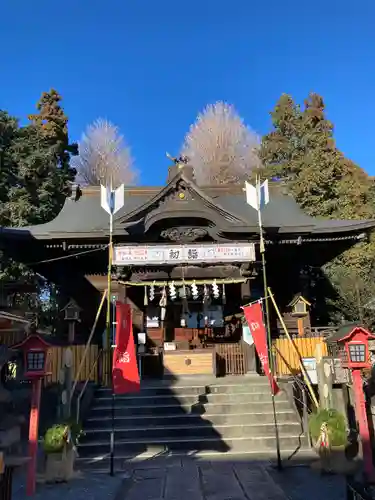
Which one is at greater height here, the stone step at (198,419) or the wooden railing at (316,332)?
the wooden railing at (316,332)

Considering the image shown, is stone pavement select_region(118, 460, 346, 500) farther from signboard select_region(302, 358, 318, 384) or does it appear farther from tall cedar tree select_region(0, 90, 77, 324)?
tall cedar tree select_region(0, 90, 77, 324)

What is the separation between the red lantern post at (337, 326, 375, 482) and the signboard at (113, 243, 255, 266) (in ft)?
19.9

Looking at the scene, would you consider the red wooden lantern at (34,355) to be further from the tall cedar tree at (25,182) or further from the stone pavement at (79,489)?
the tall cedar tree at (25,182)

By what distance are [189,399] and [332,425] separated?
4504 millimetres

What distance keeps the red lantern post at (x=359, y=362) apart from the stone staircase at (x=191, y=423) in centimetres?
220

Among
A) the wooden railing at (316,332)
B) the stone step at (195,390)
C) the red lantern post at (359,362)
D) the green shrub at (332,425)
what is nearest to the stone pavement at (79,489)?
the stone step at (195,390)

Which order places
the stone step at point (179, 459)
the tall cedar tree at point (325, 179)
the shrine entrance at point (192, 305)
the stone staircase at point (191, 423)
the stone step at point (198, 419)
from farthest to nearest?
the tall cedar tree at point (325, 179)
the shrine entrance at point (192, 305)
the stone step at point (198, 419)
the stone staircase at point (191, 423)
the stone step at point (179, 459)

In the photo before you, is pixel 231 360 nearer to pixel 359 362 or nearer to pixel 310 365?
pixel 310 365

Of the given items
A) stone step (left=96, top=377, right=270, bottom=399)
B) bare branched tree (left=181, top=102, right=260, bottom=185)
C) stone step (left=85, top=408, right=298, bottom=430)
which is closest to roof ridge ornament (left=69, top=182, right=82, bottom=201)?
stone step (left=96, top=377, right=270, bottom=399)

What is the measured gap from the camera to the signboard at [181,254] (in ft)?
45.6

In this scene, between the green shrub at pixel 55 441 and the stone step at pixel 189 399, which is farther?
the stone step at pixel 189 399

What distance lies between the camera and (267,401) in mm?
11250

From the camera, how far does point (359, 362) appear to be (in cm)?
798

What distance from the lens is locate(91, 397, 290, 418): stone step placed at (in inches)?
432
